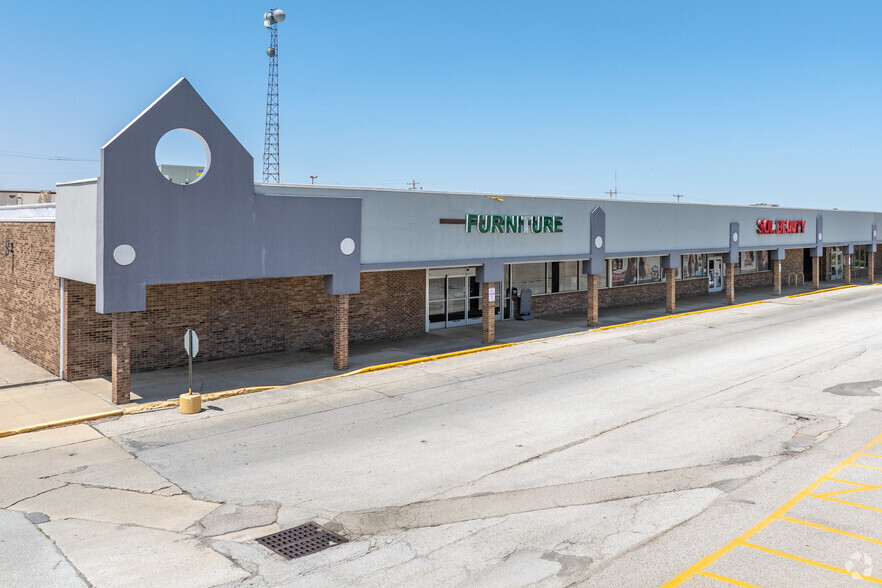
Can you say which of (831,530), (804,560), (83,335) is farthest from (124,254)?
(831,530)

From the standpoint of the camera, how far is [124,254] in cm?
1670

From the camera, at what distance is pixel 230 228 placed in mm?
18406

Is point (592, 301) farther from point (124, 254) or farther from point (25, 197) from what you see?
point (25, 197)

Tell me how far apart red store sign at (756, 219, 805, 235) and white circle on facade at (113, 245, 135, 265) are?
A: 33.9 meters

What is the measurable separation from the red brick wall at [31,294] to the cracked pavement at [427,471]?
589 centimetres

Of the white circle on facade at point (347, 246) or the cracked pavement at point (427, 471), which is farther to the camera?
the white circle on facade at point (347, 246)

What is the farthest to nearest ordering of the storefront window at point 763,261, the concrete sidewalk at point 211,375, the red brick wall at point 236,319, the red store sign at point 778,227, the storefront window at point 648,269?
1. the storefront window at point 763,261
2. the red store sign at point 778,227
3. the storefront window at point 648,269
4. the red brick wall at point 236,319
5. the concrete sidewalk at point 211,375

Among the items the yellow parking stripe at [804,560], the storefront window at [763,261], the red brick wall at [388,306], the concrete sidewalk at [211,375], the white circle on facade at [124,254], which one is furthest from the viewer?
the storefront window at [763,261]

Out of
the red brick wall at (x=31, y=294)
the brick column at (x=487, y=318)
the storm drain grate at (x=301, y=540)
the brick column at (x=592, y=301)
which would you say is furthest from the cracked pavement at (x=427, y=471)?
the brick column at (x=592, y=301)

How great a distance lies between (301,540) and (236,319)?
13.5m

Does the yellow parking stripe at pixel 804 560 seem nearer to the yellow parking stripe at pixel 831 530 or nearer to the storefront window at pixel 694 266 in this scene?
the yellow parking stripe at pixel 831 530

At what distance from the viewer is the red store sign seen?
4012 cm

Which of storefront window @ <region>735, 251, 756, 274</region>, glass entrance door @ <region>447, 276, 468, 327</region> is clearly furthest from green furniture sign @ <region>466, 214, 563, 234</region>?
storefront window @ <region>735, 251, 756, 274</region>

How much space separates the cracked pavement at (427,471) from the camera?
366 inches
